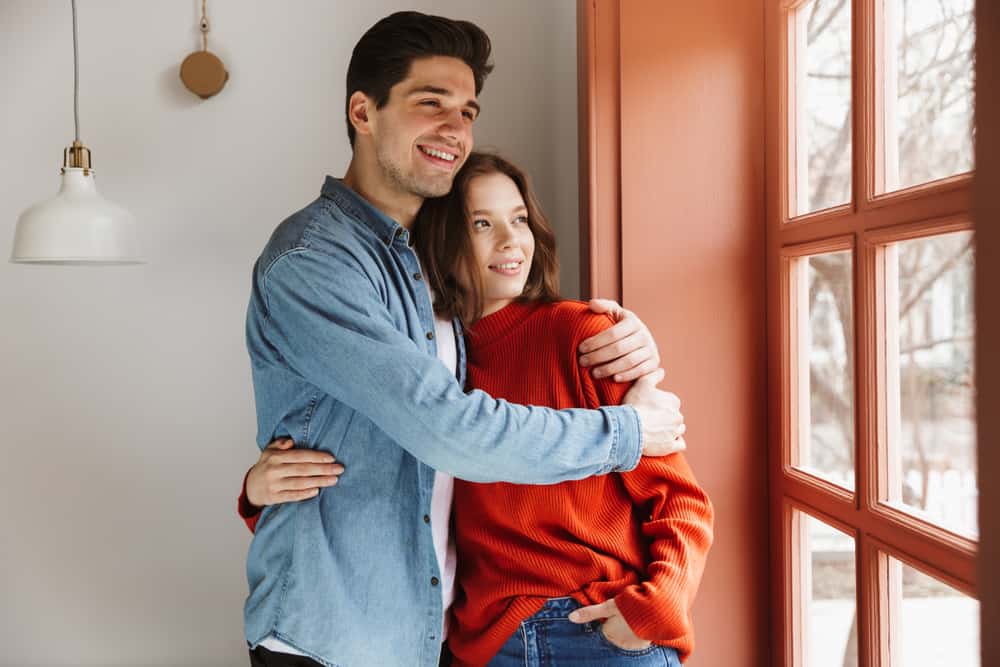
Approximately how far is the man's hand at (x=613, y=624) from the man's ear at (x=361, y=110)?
865 mm

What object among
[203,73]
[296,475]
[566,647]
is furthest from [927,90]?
[203,73]

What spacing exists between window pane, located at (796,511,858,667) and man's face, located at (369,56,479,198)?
875 millimetres

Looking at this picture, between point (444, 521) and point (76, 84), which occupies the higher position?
point (76, 84)

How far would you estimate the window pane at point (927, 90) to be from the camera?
3.07ft

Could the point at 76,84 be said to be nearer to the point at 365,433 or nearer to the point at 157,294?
the point at 157,294

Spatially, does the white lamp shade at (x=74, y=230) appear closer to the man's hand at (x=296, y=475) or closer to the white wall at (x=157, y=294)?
the white wall at (x=157, y=294)

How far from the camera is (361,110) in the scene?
1.38m

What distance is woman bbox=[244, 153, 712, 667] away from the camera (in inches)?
46.8

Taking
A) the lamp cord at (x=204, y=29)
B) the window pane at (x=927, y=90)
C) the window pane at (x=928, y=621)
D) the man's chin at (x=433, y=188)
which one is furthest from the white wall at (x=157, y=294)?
the window pane at (x=928, y=621)

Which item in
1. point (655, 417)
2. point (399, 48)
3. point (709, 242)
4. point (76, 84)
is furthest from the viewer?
point (76, 84)

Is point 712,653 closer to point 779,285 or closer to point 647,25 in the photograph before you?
point 779,285

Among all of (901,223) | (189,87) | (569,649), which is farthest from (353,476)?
(189,87)

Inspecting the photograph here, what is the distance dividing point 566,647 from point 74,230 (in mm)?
1264

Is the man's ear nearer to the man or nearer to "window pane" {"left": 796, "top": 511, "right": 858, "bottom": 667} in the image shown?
the man
